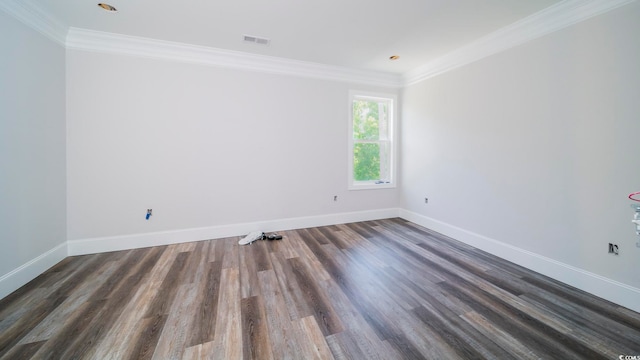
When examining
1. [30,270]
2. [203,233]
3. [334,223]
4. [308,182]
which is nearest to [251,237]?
[203,233]

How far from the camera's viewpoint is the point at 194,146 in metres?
3.24

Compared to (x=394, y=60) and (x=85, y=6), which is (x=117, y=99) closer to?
(x=85, y=6)

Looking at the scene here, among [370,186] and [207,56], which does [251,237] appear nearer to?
[370,186]

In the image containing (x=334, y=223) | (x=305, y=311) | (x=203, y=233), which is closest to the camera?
(x=305, y=311)

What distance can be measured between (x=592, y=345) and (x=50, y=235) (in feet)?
15.8

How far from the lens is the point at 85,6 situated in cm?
227

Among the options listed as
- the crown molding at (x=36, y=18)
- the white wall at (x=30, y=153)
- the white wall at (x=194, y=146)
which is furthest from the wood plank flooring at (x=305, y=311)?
the crown molding at (x=36, y=18)

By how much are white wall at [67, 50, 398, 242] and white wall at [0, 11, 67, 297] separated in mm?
182

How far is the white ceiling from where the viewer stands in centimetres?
224

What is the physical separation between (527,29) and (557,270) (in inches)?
99.7

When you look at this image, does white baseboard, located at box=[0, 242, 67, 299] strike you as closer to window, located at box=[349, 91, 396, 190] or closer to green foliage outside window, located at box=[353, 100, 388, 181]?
window, located at box=[349, 91, 396, 190]

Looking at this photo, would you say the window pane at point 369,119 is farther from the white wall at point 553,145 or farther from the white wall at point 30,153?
the white wall at point 30,153

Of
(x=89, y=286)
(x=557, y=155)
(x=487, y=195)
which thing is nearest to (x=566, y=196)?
(x=557, y=155)

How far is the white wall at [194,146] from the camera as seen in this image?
9.27 feet
